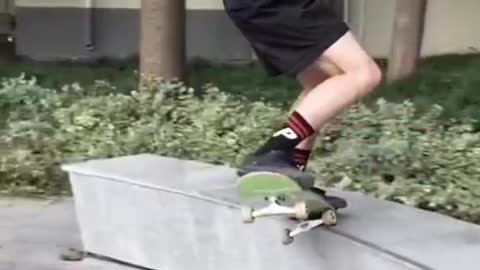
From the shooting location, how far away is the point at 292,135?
495 cm

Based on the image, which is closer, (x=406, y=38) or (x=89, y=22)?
(x=406, y=38)

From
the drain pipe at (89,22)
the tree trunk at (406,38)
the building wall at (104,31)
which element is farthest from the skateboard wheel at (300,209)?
the drain pipe at (89,22)

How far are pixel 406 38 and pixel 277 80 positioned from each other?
172 cm

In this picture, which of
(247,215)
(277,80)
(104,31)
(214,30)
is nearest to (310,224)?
(247,215)

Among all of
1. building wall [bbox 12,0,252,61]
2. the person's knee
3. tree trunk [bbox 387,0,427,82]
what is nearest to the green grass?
tree trunk [bbox 387,0,427,82]

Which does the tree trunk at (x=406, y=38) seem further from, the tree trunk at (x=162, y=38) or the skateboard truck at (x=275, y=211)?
the skateboard truck at (x=275, y=211)

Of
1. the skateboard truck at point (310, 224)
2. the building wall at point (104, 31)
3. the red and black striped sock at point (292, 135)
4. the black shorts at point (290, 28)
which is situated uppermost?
the black shorts at point (290, 28)

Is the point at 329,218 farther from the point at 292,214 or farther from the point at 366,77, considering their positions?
the point at 366,77

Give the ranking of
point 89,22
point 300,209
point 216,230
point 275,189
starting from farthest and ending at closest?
point 89,22 < point 216,230 < point 300,209 < point 275,189

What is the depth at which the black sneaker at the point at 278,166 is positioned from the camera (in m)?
4.78

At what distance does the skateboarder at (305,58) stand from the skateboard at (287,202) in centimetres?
6

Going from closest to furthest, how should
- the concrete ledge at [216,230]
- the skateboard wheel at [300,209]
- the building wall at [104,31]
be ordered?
the concrete ledge at [216,230]
the skateboard wheel at [300,209]
the building wall at [104,31]

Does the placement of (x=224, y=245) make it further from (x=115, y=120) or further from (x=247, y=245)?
(x=115, y=120)

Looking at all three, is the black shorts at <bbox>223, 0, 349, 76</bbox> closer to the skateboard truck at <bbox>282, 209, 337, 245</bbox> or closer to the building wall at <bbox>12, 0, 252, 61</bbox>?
the skateboard truck at <bbox>282, 209, 337, 245</bbox>
